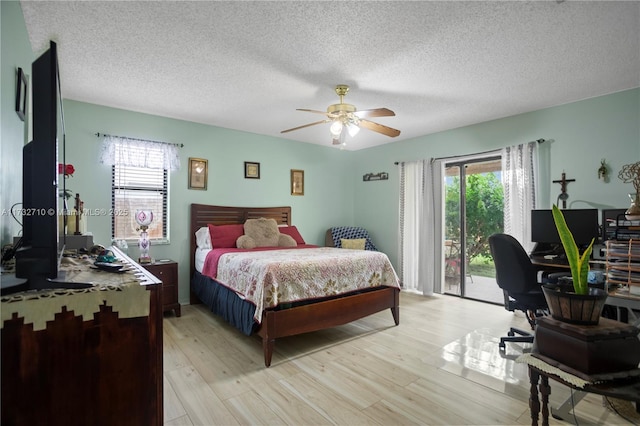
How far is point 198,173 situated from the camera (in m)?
4.32

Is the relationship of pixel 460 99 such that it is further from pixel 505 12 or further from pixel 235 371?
pixel 235 371

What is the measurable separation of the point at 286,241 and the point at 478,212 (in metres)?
2.86

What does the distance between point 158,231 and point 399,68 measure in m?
3.49

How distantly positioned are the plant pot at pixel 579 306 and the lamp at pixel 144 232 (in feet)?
12.5

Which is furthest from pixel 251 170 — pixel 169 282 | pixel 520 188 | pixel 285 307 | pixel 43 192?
pixel 43 192

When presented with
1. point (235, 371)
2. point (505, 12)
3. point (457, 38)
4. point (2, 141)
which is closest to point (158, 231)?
point (235, 371)

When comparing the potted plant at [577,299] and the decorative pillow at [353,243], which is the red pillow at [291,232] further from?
the potted plant at [577,299]

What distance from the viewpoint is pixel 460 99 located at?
11.2ft

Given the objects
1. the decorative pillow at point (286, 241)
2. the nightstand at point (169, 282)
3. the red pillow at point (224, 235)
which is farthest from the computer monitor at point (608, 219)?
the nightstand at point (169, 282)

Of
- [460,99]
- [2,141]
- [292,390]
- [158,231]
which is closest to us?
[2,141]

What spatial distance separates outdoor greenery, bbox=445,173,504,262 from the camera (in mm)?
4406

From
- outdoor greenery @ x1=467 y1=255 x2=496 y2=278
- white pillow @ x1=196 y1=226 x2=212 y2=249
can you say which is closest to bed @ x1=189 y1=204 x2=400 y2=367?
white pillow @ x1=196 y1=226 x2=212 y2=249

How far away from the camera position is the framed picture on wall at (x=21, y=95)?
65.9 inches

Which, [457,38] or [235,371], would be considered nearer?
[457,38]
